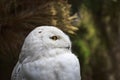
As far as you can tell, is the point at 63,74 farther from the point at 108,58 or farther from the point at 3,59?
the point at 108,58

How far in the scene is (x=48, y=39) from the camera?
2.98 feet

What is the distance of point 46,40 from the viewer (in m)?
0.91

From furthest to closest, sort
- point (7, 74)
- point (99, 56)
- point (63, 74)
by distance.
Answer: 1. point (99, 56)
2. point (7, 74)
3. point (63, 74)

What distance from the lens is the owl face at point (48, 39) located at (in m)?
0.90

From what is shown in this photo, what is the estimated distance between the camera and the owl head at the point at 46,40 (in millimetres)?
903

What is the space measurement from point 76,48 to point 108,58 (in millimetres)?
1062

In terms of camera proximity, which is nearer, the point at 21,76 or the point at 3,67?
the point at 21,76

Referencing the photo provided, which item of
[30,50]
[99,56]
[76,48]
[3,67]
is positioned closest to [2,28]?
[3,67]

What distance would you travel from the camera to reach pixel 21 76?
92 cm

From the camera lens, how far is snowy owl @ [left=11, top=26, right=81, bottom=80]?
0.88 meters

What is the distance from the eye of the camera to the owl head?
0.90 metres

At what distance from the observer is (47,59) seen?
891 millimetres

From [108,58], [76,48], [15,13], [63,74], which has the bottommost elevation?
[108,58]

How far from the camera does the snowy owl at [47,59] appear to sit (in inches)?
34.8
